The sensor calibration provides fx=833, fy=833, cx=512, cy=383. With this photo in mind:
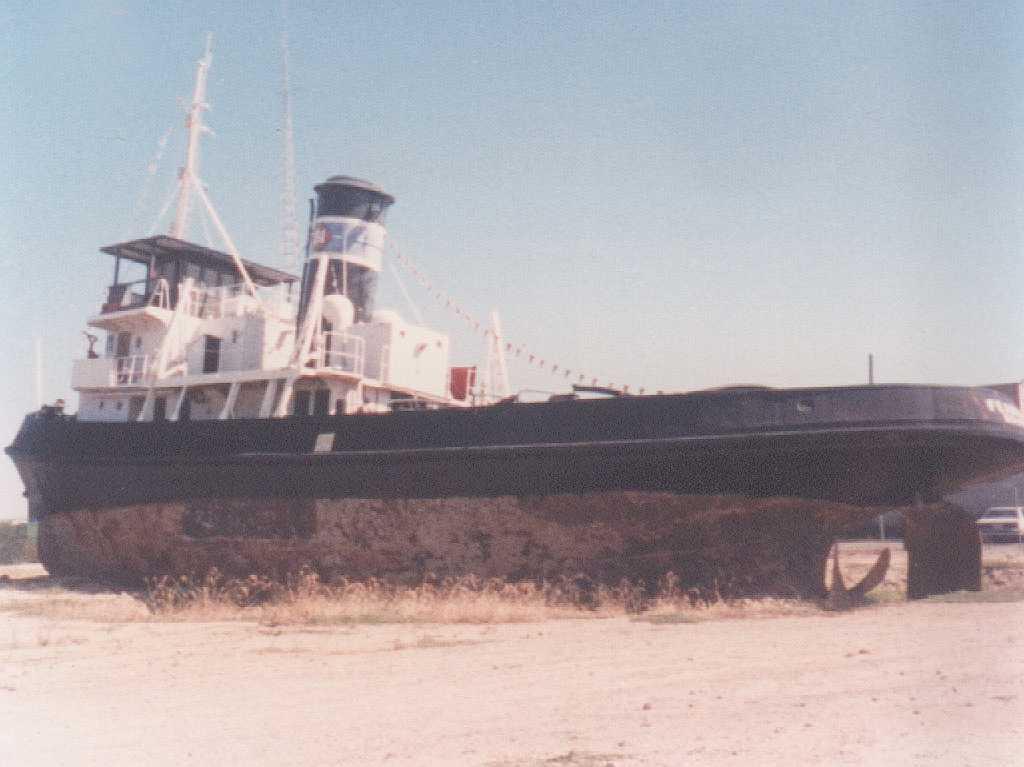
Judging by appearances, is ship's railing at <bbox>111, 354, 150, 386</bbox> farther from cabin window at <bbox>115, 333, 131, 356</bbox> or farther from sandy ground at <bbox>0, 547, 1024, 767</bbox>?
sandy ground at <bbox>0, 547, 1024, 767</bbox>

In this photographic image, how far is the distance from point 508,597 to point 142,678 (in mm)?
5101

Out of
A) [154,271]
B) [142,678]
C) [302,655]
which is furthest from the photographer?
[154,271]

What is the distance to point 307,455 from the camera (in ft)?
41.9

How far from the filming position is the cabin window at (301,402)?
14.2 m

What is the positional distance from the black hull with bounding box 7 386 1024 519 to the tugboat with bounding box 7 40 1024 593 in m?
0.03

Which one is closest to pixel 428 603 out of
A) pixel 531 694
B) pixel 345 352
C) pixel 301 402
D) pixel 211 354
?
pixel 301 402

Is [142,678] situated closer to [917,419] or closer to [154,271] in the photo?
[917,419]

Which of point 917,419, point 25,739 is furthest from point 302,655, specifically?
point 917,419

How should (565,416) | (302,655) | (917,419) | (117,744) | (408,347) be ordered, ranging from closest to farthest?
(117,744), (302,655), (917,419), (565,416), (408,347)

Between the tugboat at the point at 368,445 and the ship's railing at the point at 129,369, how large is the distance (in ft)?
0.22

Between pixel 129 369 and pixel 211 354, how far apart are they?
217 cm

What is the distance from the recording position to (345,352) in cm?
1481

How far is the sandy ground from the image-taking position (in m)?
4.34

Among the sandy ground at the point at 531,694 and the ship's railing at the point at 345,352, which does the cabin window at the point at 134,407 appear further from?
the sandy ground at the point at 531,694
